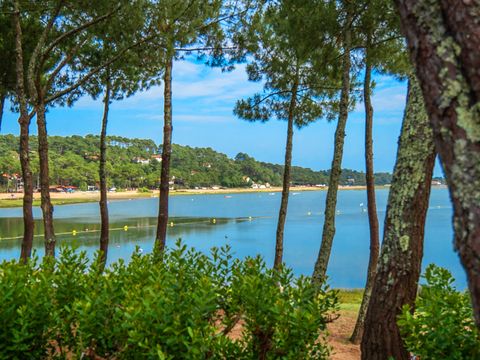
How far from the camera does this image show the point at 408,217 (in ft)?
10.0

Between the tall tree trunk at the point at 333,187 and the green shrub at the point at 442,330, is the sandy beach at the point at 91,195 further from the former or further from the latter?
the green shrub at the point at 442,330

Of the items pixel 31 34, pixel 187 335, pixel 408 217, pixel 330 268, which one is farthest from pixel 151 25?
pixel 330 268

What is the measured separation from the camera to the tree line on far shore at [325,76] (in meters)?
1.06

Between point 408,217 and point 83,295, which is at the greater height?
point 408,217

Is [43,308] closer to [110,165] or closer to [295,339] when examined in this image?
[295,339]

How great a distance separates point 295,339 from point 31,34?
9.01m

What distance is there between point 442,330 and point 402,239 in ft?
3.17

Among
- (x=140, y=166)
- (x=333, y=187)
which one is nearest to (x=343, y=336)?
(x=333, y=187)

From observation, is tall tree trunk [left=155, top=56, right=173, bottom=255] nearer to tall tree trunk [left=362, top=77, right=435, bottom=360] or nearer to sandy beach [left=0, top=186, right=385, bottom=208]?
tall tree trunk [left=362, top=77, right=435, bottom=360]

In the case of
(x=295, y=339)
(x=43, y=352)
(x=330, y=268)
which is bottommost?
(x=330, y=268)

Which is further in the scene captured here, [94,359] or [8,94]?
[8,94]

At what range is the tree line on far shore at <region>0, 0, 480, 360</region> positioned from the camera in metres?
1.06

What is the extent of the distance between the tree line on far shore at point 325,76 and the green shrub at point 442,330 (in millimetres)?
589

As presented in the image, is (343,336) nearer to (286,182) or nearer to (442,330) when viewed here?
(286,182)
